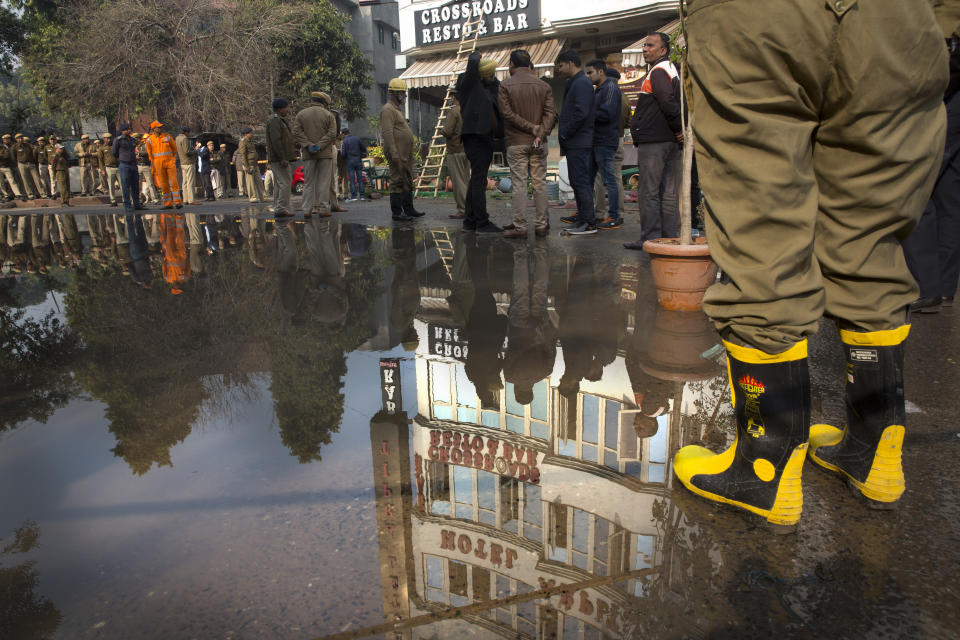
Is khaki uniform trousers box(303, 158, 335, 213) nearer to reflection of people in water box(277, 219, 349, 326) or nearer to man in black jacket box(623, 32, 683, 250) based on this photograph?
reflection of people in water box(277, 219, 349, 326)

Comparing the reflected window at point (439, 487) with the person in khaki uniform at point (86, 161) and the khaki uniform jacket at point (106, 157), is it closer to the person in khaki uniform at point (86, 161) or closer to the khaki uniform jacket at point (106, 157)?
the khaki uniform jacket at point (106, 157)

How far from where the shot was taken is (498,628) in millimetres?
1553

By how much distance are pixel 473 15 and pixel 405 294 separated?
15.8 m

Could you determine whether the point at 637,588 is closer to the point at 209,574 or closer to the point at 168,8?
the point at 209,574

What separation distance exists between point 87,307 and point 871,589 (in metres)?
5.20

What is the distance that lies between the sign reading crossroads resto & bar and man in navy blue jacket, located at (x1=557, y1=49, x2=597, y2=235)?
1109cm

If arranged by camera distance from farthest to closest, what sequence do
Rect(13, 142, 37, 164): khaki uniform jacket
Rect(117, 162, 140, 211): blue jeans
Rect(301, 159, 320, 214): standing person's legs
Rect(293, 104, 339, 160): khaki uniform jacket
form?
Rect(13, 142, 37, 164): khaki uniform jacket, Rect(117, 162, 140, 211): blue jeans, Rect(301, 159, 320, 214): standing person's legs, Rect(293, 104, 339, 160): khaki uniform jacket

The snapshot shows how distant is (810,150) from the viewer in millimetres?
1869

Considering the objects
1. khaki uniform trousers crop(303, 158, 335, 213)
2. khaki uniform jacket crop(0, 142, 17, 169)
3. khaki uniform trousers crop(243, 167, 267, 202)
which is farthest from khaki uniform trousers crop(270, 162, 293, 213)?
khaki uniform jacket crop(0, 142, 17, 169)

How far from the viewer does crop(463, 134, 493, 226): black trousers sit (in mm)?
8238

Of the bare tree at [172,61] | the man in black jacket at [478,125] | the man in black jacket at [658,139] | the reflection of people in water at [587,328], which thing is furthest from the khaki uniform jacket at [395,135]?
the bare tree at [172,61]

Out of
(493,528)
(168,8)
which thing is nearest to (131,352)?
(493,528)

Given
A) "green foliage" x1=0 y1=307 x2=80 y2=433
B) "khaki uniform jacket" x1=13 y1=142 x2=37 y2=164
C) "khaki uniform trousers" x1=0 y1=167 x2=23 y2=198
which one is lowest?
"green foliage" x1=0 y1=307 x2=80 y2=433

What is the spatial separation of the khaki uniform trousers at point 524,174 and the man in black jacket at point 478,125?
0.56 metres
